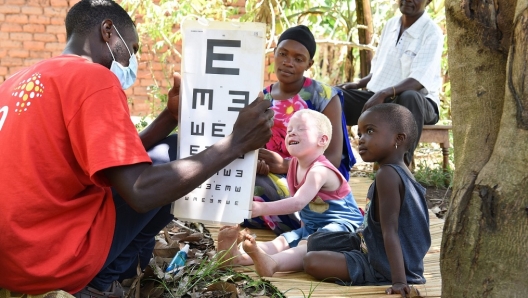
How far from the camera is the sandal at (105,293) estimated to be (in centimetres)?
263

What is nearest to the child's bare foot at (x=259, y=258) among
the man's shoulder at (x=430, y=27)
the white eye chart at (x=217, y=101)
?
the white eye chart at (x=217, y=101)

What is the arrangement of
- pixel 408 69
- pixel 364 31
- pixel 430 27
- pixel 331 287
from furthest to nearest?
pixel 364 31 < pixel 408 69 < pixel 430 27 < pixel 331 287

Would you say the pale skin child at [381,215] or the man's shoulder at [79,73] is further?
the pale skin child at [381,215]

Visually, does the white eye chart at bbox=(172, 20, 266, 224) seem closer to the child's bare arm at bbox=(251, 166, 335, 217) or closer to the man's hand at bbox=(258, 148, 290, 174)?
the child's bare arm at bbox=(251, 166, 335, 217)

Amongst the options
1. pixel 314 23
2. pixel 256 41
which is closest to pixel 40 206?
pixel 256 41

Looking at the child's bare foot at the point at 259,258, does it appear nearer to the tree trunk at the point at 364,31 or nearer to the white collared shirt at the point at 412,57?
the white collared shirt at the point at 412,57

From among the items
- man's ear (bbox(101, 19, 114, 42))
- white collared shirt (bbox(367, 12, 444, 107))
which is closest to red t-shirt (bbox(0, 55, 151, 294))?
man's ear (bbox(101, 19, 114, 42))

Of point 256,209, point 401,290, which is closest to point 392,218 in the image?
point 401,290

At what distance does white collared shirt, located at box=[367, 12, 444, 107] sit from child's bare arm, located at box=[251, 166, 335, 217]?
209cm

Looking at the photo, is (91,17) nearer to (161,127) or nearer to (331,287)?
(161,127)

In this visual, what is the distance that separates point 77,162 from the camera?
239 cm

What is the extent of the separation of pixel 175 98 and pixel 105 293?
33.3 inches

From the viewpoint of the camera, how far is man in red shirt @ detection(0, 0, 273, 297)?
7.48 ft

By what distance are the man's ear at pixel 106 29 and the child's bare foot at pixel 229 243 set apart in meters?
1.14
